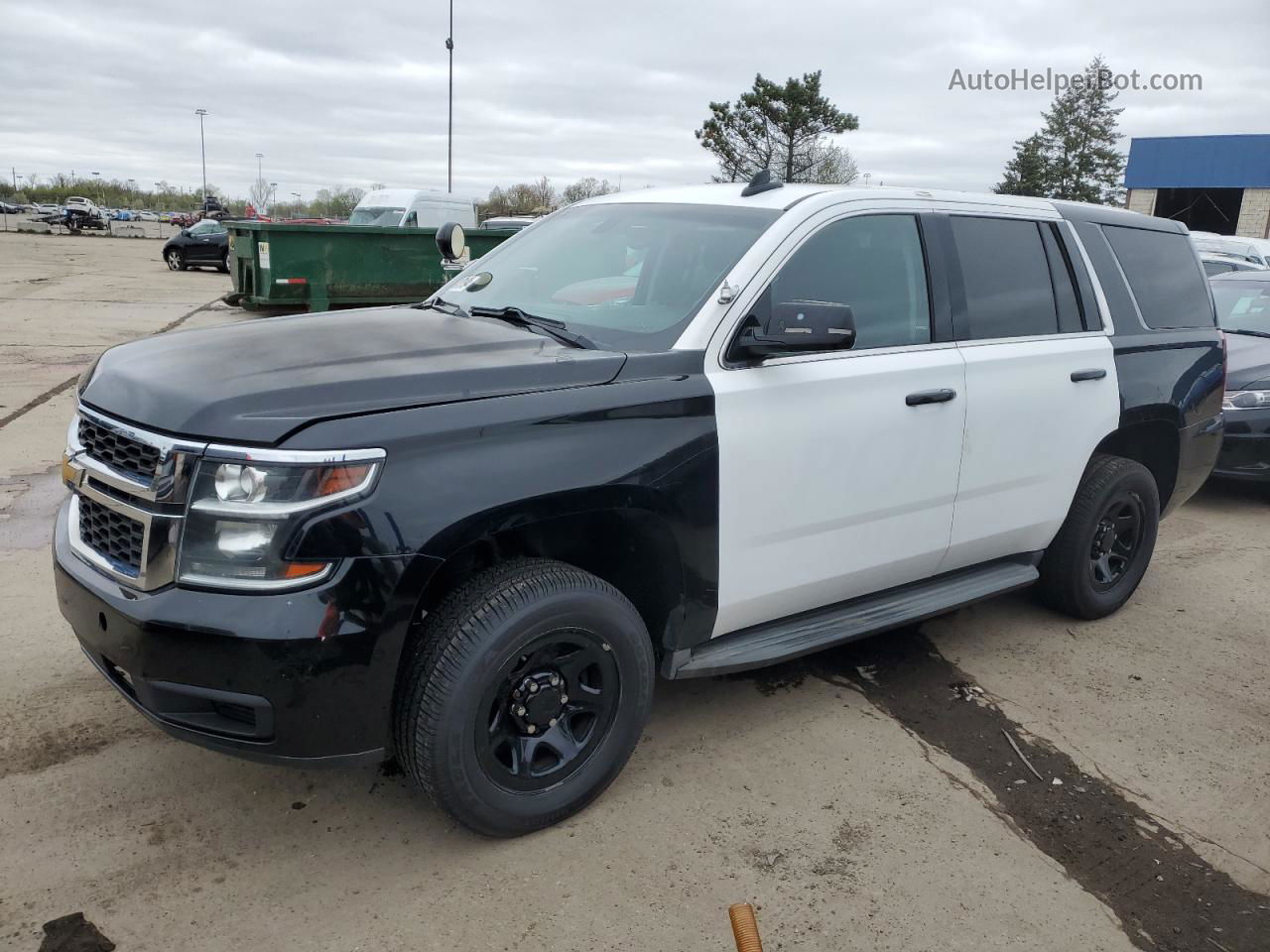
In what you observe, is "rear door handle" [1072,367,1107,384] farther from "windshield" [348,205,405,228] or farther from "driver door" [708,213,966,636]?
"windshield" [348,205,405,228]

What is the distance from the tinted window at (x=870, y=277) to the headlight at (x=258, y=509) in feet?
5.32

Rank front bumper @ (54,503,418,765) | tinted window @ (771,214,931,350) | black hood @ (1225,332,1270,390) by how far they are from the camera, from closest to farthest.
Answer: front bumper @ (54,503,418,765) < tinted window @ (771,214,931,350) < black hood @ (1225,332,1270,390)

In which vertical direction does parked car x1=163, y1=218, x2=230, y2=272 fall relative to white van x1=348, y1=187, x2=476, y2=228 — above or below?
below

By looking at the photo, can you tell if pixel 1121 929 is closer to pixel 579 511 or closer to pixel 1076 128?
pixel 579 511

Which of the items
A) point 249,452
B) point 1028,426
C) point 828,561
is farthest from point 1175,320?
point 249,452

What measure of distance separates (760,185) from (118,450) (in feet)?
7.82

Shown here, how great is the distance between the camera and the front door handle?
358 centimetres

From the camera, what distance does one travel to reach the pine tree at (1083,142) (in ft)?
191

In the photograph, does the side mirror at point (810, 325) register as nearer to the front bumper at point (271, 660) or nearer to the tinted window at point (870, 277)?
the tinted window at point (870, 277)

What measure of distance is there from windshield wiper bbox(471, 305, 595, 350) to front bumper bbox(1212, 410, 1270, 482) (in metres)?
5.48

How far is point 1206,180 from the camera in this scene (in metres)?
44.1

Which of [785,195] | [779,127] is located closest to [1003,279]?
[785,195]

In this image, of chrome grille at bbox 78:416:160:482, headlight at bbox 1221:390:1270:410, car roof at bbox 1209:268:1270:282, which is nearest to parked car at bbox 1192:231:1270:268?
car roof at bbox 1209:268:1270:282

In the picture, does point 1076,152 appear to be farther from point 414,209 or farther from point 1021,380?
point 1021,380
